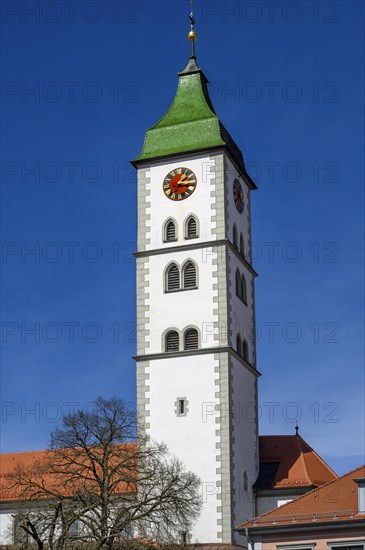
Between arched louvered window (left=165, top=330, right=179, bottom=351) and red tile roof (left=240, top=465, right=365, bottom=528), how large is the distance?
13184mm

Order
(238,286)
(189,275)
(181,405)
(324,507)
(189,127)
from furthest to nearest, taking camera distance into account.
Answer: (189,127)
(238,286)
(189,275)
(181,405)
(324,507)

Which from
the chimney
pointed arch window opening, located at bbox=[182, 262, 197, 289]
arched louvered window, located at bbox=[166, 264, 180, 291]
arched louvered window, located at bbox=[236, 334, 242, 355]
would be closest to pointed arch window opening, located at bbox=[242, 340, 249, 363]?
arched louvered window, located at bbox=[236, 334, 242, 355]

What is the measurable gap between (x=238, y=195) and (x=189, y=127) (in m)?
3.63

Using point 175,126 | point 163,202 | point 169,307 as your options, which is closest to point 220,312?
point 169,307

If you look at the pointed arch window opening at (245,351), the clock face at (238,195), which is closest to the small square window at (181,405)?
the pointed arch window opening at (245,351)

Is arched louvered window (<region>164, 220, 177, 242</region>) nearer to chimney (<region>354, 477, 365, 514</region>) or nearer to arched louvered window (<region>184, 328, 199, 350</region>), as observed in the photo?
arched louvered window (<region>184, 328, 199, 350</region>)

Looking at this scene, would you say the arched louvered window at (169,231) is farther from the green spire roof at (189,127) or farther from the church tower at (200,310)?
the green spire roof at (189,127)

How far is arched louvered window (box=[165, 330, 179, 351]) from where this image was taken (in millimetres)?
50531

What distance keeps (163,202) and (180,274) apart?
3534 millimetres

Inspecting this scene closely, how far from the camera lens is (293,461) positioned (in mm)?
50844

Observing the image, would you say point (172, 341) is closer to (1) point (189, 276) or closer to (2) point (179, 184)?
(1) point (189, 276)

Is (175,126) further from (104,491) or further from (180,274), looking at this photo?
(104,491)

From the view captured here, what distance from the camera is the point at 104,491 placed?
140 feet

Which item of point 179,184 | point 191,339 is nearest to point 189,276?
point 191,339
